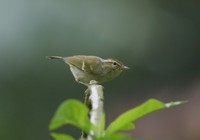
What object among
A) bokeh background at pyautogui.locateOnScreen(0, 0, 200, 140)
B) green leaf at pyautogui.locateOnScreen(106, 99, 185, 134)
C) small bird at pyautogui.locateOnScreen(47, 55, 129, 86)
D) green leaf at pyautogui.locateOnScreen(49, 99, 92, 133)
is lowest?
green leaf at pyautogui.locateOnScreen(49, 99, 92, 133)

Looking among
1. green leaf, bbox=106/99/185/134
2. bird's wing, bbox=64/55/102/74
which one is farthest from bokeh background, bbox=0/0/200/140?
green leaf, bbox=106/99/185/134

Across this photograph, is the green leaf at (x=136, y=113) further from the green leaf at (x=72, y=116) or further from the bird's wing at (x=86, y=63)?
the bird's wing at (x=86, y=63)

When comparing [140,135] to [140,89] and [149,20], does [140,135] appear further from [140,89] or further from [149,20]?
[149,20]

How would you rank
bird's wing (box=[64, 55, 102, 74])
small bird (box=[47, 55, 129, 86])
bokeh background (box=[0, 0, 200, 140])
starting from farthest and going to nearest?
bokeh background (box=[0, 0, 200, 140])
bird's wing (box=[64, 55, 102, 74])
small bird (box=[47, 55, 129, 86])

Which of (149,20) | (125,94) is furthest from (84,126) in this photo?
(149,20)

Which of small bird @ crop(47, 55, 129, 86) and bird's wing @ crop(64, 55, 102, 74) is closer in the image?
small bird @ crop(47, 55, 129, 86)

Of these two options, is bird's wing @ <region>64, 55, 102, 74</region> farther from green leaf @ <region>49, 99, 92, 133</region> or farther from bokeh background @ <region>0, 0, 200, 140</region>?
green leaf @ <region>49, 99, 92, 133</region>
